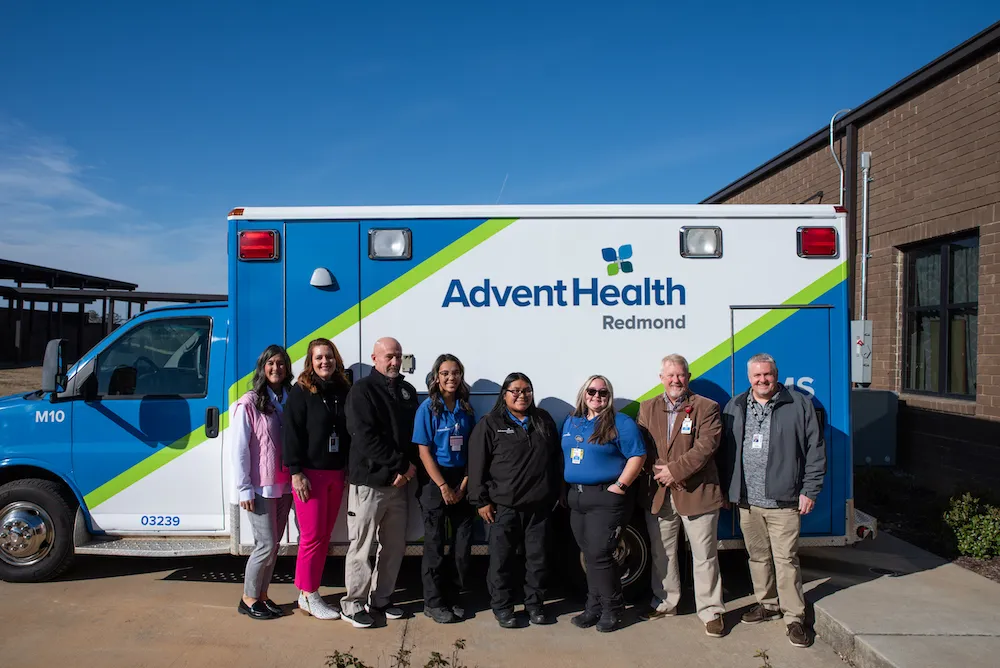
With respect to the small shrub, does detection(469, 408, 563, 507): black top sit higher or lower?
higher

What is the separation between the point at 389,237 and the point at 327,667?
104 inches

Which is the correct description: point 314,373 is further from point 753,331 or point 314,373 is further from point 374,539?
point 753,331

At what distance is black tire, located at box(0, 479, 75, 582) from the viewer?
5.02 metres

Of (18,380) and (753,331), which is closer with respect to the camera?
(753,331)

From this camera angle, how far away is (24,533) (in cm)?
505

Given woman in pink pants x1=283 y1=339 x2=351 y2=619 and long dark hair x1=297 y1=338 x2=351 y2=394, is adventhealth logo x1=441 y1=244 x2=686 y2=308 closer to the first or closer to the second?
long dark hair x1=297 y1=338 x2=351 y2=394

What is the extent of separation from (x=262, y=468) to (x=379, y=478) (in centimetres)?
78

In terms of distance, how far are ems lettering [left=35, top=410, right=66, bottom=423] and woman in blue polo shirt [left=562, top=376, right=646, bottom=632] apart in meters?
3.72

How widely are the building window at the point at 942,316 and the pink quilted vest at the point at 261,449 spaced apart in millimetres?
7578

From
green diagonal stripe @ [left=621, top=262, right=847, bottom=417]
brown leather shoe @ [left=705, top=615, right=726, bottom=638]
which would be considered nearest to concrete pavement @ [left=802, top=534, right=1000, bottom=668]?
brown leather shoe @ [left=705, top=615, right=726, bottom=638]

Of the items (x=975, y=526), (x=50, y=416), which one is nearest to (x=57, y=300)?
(x=50, y=416)

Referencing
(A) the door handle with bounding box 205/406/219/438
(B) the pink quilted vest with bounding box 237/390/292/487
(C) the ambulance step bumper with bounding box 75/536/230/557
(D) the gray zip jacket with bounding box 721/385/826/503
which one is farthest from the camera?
(A) the door handle with bounding box 205/406/219/438

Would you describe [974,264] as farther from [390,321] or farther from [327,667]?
[327,667]

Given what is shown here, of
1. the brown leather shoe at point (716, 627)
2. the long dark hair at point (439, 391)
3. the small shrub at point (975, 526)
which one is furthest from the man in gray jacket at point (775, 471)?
the small shrub at point (975, 526)
